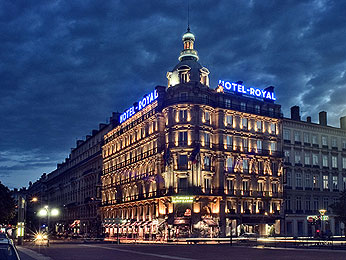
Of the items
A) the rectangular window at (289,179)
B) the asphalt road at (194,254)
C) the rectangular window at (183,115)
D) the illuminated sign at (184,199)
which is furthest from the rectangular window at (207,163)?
the asphalt road at (194,254)

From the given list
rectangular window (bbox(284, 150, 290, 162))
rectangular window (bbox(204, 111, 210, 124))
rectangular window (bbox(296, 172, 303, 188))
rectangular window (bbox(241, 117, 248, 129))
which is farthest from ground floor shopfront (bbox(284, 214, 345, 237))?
rectangular window (bbox(204, 111, 210, 124))

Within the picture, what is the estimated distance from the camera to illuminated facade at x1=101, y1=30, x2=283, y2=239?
70.9 metres

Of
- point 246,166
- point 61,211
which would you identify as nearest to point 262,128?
point 246,166

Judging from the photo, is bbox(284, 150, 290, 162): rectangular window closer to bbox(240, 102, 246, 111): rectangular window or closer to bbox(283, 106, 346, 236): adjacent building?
bbox(283, 106, 346, 236): adjacent building

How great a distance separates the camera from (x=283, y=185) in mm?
83188

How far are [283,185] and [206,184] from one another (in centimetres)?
1819

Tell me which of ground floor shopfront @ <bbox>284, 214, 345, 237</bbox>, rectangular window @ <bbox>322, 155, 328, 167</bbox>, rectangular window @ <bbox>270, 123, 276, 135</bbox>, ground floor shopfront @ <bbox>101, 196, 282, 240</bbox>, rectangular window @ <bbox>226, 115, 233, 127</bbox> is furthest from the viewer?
rectangular window @ <bbox>322, 155, 328, 167</bbox>

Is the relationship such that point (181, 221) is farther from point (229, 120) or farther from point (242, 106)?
point (242, 106)

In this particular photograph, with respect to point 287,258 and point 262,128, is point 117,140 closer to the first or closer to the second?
point 262,128

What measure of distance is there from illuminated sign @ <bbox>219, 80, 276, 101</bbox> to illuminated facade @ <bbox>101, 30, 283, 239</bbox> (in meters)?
0.72

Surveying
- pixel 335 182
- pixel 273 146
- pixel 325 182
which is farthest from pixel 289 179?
pixel 335 182

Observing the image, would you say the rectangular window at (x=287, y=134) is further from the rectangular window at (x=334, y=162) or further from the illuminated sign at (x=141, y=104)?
the illuminated sign at (x=141, y=104)

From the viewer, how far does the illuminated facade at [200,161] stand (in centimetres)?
7089

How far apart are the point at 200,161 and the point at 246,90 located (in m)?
17.6
